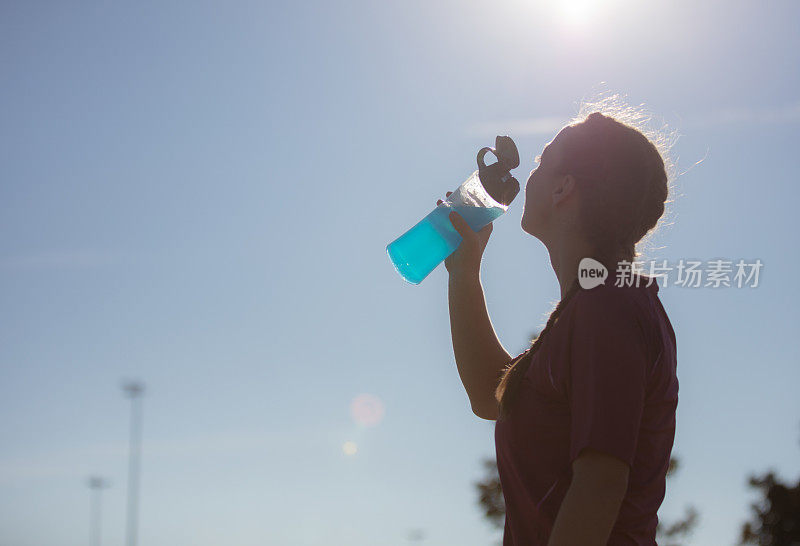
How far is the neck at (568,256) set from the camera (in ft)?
7.52

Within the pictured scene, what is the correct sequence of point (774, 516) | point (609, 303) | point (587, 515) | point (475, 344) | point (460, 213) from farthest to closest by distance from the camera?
1. point (774, 516)
2. point (460, 213)
3. point (475, 344)
4. point (609, 303)
5. point (587, 515)

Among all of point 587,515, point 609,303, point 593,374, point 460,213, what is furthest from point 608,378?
point 460,213

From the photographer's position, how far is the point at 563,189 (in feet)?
7.71

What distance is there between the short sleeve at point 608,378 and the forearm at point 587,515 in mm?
80

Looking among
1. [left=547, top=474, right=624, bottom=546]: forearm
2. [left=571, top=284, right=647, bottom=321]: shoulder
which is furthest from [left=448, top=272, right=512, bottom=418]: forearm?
[left=547, top=474, right=624, bottom=546]: forearm

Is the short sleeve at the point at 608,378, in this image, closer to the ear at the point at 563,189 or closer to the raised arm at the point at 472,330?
the ear at the point at 563,189

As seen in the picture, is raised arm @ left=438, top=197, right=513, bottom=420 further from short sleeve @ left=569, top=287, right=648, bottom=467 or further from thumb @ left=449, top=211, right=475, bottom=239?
short sleeve @ left=569, top=287, right=648, bottom=467

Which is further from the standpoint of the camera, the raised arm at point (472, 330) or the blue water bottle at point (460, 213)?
the blue water bottle at point (460, 213)

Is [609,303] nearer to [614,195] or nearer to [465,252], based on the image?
[614,195]

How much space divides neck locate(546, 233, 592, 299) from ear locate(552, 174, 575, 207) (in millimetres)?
105

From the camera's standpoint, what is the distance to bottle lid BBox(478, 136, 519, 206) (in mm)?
3135

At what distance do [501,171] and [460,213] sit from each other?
0.48m

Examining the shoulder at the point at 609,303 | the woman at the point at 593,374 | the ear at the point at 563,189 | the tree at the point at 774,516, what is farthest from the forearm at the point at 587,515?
the tree at the point at 774,516

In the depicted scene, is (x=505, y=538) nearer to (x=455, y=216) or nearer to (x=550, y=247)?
(x=550, y=247)
